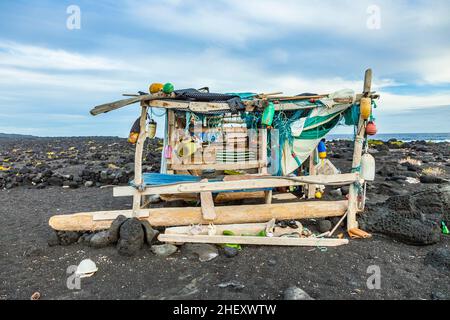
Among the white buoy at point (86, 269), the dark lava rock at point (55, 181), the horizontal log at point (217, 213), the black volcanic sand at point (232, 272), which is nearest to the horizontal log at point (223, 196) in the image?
the horizontal log at point (217, 213)

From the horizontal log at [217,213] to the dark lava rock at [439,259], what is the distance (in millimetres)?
1916

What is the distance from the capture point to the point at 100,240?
630 cm

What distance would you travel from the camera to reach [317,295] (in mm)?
4531

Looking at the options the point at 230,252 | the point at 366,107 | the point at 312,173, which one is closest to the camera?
the point at 230,252

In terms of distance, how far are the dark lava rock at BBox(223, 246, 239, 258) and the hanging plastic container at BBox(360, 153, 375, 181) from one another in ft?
11.2

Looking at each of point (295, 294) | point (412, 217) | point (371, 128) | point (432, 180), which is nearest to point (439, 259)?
point (412, 217)

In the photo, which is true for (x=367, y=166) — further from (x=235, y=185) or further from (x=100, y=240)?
(x=100, y=240)

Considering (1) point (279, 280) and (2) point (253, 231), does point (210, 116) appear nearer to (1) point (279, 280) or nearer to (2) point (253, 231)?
(2) point (253, 231)

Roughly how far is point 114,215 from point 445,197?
8.07 metres

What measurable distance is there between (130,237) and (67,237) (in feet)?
5.61

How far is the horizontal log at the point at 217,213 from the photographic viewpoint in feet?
22.1

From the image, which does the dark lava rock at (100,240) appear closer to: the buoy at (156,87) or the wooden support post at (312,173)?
the buoy at (156,87)

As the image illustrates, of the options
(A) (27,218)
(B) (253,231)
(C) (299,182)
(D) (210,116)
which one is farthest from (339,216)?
(A) (27,218)

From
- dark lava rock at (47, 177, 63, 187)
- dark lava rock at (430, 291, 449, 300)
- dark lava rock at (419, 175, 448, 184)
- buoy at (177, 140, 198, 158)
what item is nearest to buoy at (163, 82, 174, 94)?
buoy at (177, 140, 198, 158)
